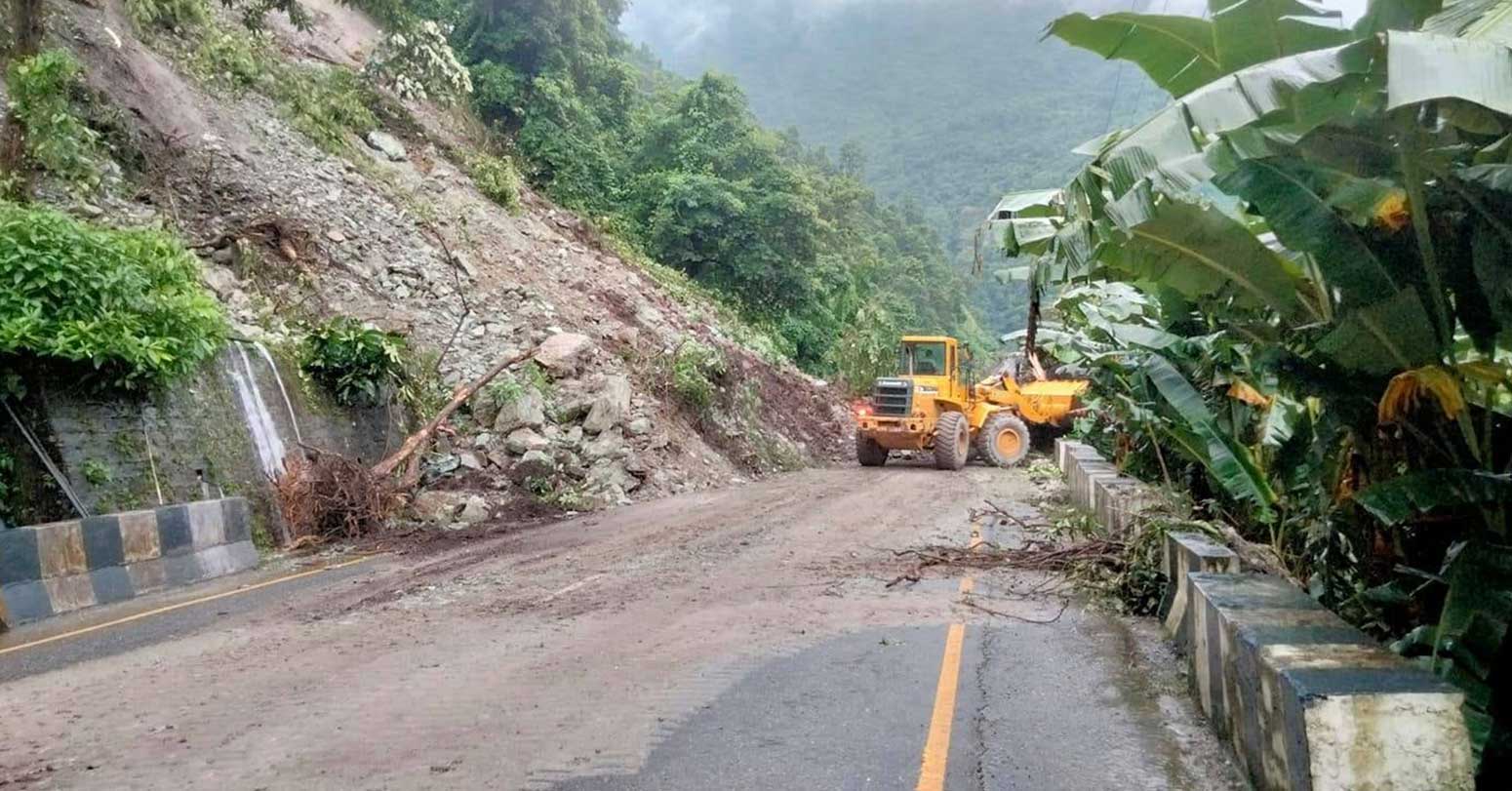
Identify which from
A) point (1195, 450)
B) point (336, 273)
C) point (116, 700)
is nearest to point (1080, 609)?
point (1195, 450)

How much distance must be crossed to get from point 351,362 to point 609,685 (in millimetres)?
10139

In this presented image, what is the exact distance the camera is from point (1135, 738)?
5.06m

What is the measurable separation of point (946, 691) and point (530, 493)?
10042 mm

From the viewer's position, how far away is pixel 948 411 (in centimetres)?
2211

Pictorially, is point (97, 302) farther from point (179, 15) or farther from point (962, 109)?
point (962, 109)

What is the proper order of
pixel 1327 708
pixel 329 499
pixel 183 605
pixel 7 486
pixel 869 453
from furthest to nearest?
pixel 869 453 < pixel 329 499 < pixel 7 486 < pixel 183 605 < pixel 1327 708

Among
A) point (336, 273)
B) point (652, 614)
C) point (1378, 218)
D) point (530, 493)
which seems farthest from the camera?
point (336, 273)

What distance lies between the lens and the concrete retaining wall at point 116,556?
8.50m

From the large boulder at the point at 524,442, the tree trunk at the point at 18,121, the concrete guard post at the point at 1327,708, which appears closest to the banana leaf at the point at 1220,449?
the concrete guard post at the point at 1327,708

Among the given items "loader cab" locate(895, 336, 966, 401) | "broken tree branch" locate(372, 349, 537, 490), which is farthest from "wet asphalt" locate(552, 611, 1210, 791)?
"loader cab" locate(895, 336, 966, 401)

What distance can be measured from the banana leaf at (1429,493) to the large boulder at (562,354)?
1485cm

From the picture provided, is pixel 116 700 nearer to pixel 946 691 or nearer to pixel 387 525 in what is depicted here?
pixel 946 691

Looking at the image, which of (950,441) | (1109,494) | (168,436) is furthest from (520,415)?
(1109,494)

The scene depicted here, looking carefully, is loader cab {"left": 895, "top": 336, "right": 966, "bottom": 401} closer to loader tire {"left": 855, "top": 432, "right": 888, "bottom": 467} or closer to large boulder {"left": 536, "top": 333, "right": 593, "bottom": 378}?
loader tire {"left": 855, "top": 432, "right": 888, "bottom": 467}
